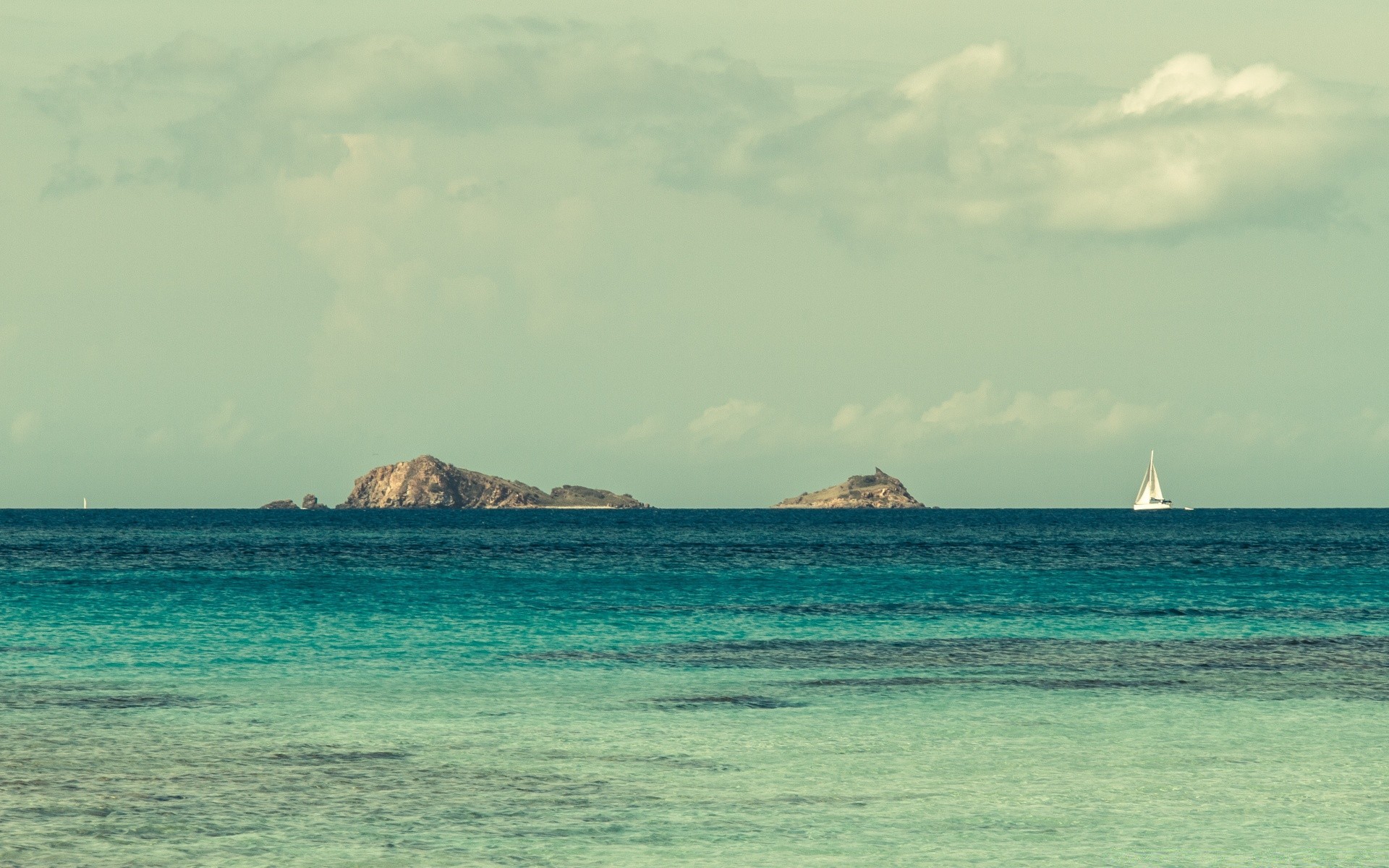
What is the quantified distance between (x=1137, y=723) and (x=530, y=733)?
461 inches

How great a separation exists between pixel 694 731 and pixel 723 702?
4.08m

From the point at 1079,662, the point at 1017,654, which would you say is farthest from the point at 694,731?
the point at 1017,654

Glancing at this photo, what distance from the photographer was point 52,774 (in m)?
21.6

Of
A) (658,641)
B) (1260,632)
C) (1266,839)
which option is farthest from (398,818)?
(1260,632)

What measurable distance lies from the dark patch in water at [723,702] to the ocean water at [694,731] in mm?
173

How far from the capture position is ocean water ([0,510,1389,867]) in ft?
59.4

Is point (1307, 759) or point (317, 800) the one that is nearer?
point (317, 800)

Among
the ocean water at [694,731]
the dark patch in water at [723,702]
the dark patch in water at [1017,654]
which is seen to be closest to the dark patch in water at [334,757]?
the ocean water at [694,731]

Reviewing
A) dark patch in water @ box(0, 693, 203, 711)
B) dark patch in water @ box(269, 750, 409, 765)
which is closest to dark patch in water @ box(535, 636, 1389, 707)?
dark patch in water @ box(0, 693, 203, 711)

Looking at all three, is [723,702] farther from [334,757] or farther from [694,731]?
[334,757]

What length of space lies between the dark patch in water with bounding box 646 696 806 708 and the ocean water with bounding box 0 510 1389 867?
0.17 m

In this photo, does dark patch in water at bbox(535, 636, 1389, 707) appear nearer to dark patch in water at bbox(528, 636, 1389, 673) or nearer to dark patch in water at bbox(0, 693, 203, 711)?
dark patch in water at bbox(528, 636, 1389, 673)

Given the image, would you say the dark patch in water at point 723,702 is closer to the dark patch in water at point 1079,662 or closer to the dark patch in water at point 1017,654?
the dark patch in water at point 1079,662

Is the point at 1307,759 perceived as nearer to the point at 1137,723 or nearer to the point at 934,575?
the point at 1137,723
